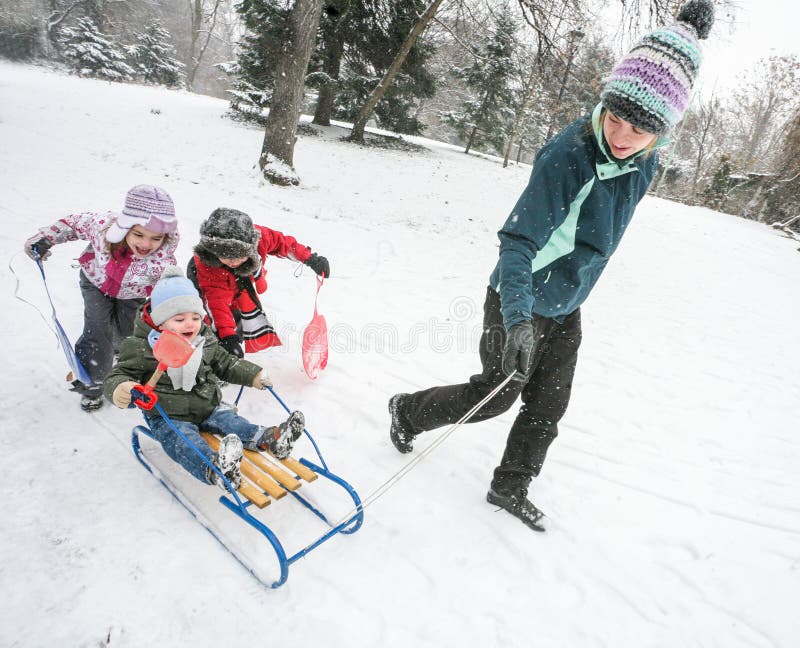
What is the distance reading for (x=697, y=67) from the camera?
68.8 inches

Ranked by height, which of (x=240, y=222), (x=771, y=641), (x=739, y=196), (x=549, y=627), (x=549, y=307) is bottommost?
(x=549, y=627)

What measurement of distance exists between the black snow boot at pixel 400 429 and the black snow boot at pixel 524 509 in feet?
2.06

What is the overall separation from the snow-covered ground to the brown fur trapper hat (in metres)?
1.02

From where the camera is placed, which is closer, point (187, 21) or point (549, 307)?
point (549, 307)

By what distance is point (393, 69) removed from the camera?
1375 cm

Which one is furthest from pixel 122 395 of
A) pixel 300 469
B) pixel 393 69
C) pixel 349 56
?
pixel 349 56

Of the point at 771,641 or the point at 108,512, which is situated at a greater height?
the point at 771,641

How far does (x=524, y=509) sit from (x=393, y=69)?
561 inches

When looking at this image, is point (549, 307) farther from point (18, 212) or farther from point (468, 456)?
point (18, 212)

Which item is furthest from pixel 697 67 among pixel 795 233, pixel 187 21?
pixel 187 21

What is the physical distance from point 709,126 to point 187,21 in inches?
1537

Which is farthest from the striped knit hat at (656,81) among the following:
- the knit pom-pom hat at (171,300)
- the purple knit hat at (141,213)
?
the purple knit hat at (141,213)

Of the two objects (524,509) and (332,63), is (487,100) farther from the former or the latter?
(524,509)

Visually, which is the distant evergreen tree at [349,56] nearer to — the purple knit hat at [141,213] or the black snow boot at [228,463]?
the purple knit hat at [141,213]
